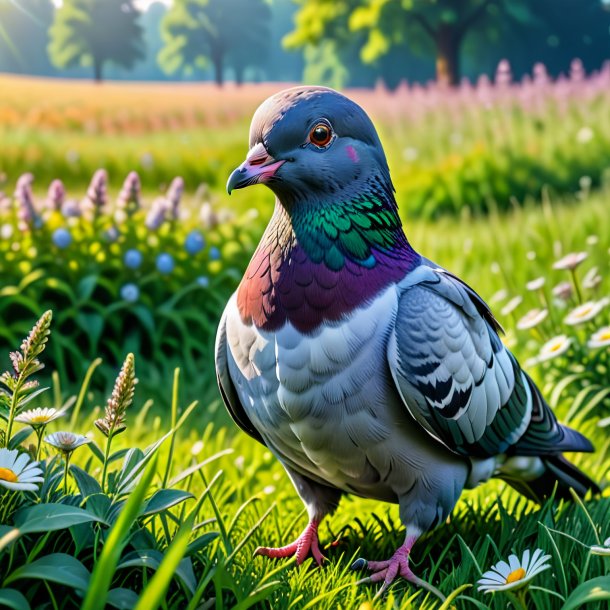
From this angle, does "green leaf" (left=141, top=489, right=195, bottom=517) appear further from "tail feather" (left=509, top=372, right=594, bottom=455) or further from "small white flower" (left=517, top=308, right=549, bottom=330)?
"small white flower" (left=517, top=308, right=549, bottom=330)

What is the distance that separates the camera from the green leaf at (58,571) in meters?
1.68

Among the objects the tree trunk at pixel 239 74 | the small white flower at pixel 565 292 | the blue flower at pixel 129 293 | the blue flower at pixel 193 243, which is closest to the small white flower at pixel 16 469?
the small white flower at pixel 565 292

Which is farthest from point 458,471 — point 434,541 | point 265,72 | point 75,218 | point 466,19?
point 466,19

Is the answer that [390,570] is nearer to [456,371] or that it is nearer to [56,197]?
[456,371]

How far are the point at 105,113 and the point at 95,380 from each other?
6.07m

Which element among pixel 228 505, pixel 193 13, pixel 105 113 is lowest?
pixel 228 505

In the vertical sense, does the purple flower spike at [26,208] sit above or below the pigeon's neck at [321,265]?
above

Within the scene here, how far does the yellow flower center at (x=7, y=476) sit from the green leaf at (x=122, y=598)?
1.02 feet

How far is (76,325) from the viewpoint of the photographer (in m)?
4.48

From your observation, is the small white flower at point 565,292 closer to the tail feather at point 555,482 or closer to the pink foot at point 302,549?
the tail feather at point 555,482

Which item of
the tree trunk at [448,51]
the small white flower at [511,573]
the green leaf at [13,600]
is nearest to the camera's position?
the green leaf at [13,600]

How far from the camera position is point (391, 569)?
2.21 m

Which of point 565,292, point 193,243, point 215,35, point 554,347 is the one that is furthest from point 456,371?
point 215,35

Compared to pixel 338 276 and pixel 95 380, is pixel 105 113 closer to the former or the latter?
pixel 95 380
